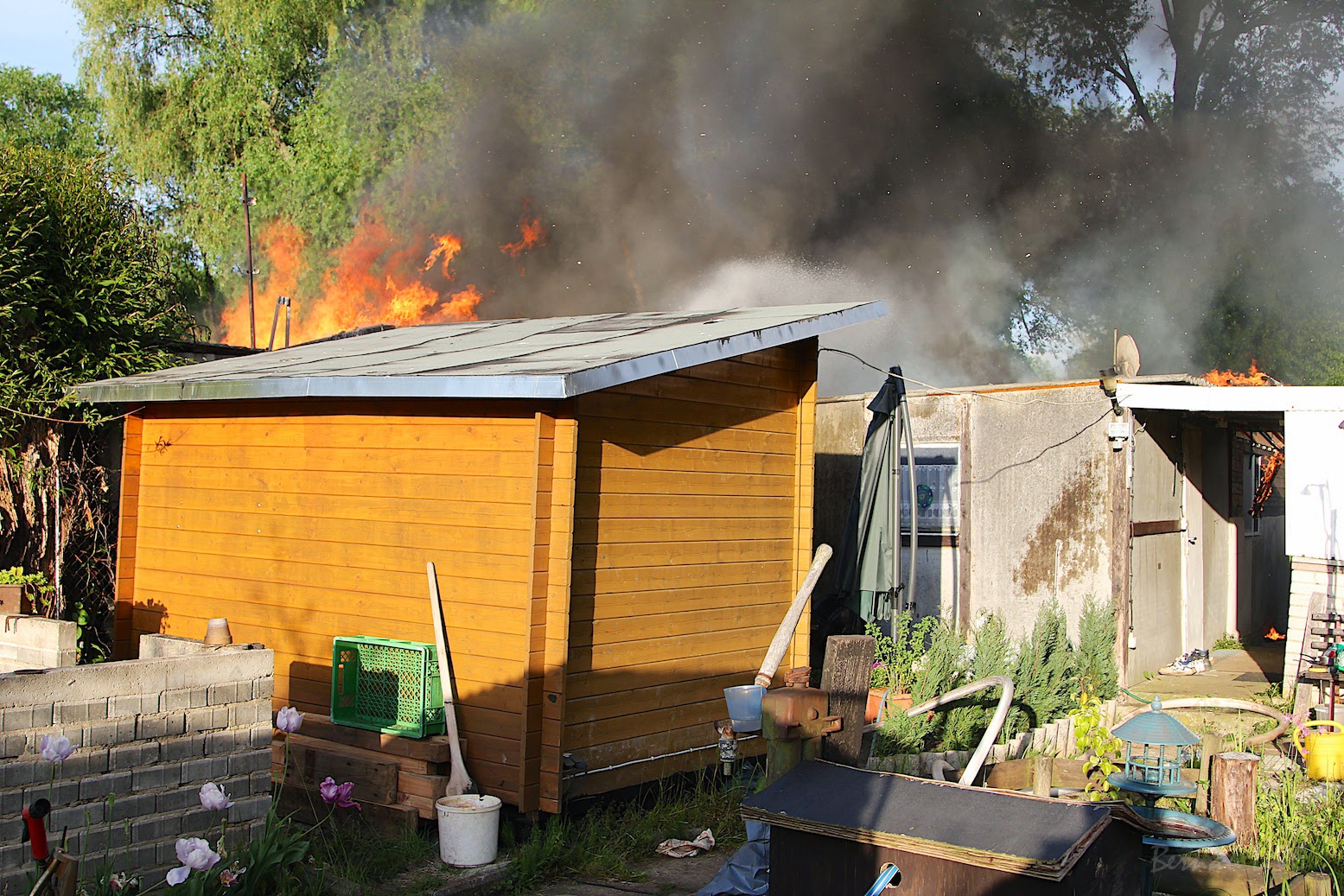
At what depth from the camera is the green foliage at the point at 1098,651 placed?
909cm

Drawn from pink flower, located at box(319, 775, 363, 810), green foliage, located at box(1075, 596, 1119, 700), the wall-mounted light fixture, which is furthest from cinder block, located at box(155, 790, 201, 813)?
the wall-mounted light fixture

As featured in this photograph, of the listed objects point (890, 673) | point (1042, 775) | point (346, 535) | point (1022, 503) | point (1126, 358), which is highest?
point (1126, 358)

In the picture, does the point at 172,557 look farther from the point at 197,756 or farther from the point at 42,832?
the point at 42,832

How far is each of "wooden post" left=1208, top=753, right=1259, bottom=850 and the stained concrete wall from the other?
4732mm

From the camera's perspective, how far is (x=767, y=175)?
69.2ft

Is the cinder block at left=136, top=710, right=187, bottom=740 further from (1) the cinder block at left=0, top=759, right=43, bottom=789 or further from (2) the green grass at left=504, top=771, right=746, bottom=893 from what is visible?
(2) the green grass at left=504, top=771, right=746, bottom=893

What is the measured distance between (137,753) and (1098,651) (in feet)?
25.0

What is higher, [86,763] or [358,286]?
[358,286]

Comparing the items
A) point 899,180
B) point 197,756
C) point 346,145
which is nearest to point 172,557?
point 197,756

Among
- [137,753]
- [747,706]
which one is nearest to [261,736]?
[137,753]

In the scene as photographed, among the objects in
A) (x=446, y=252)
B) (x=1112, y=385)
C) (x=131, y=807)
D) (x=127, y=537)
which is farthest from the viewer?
(x=446, y=252)

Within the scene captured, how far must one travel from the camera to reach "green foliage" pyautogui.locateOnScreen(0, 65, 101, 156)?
32.6 m

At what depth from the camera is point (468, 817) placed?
5305 millimetres

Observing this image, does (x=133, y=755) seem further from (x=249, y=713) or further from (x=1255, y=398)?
(x=1255, y=398)
